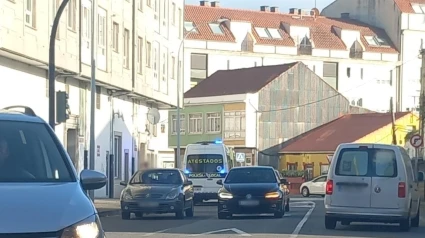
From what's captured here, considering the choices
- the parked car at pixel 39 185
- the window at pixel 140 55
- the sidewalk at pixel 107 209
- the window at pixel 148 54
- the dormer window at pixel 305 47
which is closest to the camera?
the parked car at pixel 39 185

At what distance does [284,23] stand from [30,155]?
85381 millimetres

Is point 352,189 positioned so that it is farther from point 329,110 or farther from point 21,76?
point 329,110

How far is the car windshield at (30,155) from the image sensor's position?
8188mm

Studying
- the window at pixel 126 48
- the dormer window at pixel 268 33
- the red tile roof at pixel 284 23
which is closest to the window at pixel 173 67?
the window at pixel 126 48

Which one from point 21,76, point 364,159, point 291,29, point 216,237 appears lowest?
point 216,237

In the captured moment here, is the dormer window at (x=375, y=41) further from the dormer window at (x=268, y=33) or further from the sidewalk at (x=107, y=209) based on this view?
the sidewalk at (x=107, y=209)

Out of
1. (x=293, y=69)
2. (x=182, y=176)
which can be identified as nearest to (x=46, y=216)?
(x=182, y=176)

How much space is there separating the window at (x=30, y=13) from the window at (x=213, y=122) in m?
44.8

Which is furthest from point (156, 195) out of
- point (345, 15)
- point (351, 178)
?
point (345, 15)

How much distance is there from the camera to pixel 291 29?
9181 centimetres

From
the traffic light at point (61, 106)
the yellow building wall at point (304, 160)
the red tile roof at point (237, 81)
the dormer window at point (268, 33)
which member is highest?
the dormer window at point (268, 33)

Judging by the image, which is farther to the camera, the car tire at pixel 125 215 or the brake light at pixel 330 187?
the car tire at pixel 125 215

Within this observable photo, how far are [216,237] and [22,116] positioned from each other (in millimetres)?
9905

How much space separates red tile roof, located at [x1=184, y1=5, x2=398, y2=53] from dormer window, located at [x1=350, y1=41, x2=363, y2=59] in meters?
0.51
